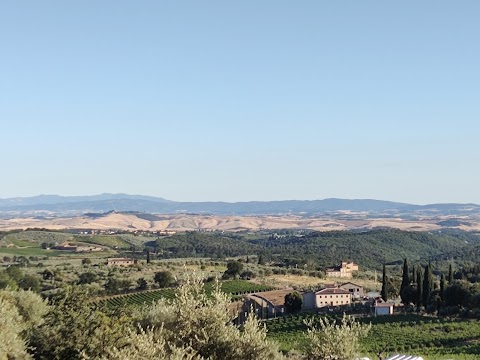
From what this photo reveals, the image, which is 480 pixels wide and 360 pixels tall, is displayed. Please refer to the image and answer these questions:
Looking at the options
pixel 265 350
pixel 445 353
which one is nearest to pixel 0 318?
pixel 265 350

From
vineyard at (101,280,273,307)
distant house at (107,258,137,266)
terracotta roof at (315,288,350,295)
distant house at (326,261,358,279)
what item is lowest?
distant house at (326,261,358,279)

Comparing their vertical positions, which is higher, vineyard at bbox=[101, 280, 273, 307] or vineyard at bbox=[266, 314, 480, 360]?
vineyard at bbox=[266, 314, 480, 360]

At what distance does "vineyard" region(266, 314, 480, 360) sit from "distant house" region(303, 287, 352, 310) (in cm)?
1492

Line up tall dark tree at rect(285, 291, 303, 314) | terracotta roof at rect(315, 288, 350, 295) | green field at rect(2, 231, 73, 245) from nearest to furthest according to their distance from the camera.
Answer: tall dark tree at rect(285, 291, 303, 314)
terracotta roof at rect(315, 288, 350, 295)
green field at rect(2, 231, 73, 245)

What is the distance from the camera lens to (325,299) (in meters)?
76.1

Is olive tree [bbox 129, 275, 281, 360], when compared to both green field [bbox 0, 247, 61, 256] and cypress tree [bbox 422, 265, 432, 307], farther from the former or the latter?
green field [bbox 0, 247, 61, 256]

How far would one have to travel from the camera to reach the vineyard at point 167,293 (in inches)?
2741

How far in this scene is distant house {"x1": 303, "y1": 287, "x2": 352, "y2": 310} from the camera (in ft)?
247

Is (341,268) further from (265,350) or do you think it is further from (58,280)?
(265,350)

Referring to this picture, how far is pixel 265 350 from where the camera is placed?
63.1ft

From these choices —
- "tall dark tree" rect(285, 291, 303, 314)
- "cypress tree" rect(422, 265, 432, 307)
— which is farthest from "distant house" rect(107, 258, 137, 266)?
"cypress tree" rect(422, 265, 432, 307)

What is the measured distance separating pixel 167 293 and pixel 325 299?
68.0 feet

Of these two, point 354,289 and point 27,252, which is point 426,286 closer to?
point 354,289

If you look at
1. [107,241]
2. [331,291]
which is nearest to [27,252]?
[107,241]
